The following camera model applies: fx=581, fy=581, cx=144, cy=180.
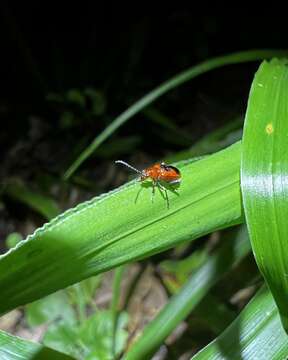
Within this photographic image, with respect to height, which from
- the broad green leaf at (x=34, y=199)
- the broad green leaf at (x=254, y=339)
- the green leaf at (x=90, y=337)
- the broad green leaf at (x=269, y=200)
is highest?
the broad green leaf at (x=34, y=199)

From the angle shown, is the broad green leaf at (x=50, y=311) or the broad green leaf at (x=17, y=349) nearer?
the broad green leaf at (x=17, y=349)

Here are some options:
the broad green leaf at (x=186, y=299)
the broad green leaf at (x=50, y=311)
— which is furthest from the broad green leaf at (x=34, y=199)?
the broad green leaf at (x=186, y=299)

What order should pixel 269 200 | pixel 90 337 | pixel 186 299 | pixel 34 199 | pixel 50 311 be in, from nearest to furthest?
pixel 269 200 → pixel 186 299 → pixel 90 337 → pixel 50 311 → pixel 34 199

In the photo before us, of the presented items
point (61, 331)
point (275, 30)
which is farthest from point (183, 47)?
point (61, 331)

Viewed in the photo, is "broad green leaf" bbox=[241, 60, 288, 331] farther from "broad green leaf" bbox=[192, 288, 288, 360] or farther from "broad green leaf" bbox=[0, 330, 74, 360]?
"broad green leaf" bbox=[0, 330, 74, 360]

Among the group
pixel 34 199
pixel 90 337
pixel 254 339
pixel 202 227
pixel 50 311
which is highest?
pixel 34 199

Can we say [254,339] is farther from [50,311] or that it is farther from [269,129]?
[50,311]

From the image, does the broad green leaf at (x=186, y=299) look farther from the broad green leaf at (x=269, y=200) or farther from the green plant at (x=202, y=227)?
the broad green leaf at (x=269, y=200)

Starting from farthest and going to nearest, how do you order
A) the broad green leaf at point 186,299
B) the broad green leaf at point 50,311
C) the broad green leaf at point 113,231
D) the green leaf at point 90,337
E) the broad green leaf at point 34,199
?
the broad green leaf at point 34,199, the broad green leaf at point 50,311, the green leaf at point 90,337, the broad green leaf at point 186,299, the broad green leaf at point 113,231

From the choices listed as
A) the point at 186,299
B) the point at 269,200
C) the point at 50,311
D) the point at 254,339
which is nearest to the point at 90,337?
the point at 50,311
